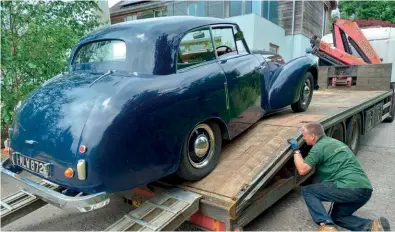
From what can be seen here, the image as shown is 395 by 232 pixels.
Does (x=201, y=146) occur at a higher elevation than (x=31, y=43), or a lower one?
lower

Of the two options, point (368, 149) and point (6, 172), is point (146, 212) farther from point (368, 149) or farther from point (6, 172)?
point (368, 149)

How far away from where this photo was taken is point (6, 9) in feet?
17.0

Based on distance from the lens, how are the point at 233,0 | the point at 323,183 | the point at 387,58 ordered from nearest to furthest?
the point at 323,183
the point at 387,58
the point at 233,0

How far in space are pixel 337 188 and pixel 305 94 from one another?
2322 mm

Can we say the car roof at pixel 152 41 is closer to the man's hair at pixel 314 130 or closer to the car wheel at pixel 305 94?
the man's hair at pixel 314 130

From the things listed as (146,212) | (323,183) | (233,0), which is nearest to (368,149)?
(323,183)

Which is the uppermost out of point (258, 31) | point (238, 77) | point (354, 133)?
point (258, 31)

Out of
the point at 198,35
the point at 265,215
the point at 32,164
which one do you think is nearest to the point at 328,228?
the point at 265,215

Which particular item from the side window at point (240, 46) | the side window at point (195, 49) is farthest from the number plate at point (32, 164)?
the side window at point (240, 46)

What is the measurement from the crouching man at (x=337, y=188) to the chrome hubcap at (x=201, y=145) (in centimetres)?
100

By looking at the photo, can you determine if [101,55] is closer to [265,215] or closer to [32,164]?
[32,164]

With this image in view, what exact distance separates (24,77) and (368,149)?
22.9ft

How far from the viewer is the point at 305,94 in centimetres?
518

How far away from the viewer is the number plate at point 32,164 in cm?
271
